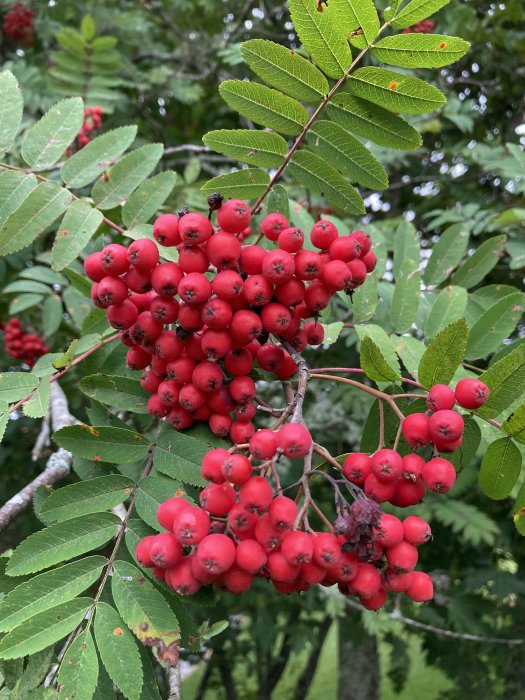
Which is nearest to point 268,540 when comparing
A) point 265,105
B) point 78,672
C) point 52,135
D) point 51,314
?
point 78,672

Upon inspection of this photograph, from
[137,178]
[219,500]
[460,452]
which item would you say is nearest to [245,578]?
[219,500]

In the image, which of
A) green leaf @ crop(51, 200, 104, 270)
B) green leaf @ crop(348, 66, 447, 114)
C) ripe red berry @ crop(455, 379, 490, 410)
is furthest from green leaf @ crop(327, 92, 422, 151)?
green leaf @ crop(51, 200, 104, 270)

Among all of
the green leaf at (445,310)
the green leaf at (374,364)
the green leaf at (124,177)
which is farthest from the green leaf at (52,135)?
the green leaf at (445,310)

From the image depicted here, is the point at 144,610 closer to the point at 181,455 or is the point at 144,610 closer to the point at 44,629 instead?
the point at 44,629

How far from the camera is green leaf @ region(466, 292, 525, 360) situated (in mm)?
1871

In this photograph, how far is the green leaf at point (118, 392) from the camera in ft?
5.32

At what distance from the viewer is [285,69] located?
1.56 metres

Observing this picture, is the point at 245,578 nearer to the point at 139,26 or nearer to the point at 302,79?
the point at 302,79

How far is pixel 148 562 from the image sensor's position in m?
1.21

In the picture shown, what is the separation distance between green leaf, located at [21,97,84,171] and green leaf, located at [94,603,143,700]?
1.33m

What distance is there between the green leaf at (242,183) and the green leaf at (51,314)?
58.0 inches

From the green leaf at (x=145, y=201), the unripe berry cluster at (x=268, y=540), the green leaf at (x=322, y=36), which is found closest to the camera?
the unripe berry cluster at (x=268, y=540)

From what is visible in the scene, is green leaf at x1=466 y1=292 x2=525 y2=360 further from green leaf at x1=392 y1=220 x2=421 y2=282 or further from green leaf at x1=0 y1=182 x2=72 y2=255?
green leaf at x1=0 y1=182 x2=72 y2=255

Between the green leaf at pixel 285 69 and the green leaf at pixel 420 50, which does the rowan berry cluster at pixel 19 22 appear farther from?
the green leaf at pixel 420 50
